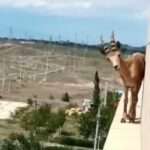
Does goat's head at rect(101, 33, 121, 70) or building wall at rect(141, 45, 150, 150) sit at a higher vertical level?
goat's head at rect(101, 33, 121, 70)

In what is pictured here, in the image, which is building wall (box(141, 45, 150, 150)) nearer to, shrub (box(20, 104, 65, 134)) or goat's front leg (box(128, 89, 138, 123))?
goat's front leg (box(128, 89, 138, 123))

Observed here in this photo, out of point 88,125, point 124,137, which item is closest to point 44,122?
point 88,125

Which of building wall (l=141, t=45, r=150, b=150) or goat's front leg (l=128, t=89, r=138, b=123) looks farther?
goat's front leg (l=128, t=89, r=138, b=123)

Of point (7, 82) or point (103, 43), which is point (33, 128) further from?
point (7, 82)

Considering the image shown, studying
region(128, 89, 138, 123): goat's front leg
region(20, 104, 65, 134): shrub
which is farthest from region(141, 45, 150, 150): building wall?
region(20, 104, 65, 134): shrub

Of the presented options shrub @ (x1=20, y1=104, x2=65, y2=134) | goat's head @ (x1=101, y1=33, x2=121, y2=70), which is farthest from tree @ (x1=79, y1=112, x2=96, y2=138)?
goat's head @ (x1=101, y1=33, x2=121, y2=70)

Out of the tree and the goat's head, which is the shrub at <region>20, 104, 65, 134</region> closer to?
the tree

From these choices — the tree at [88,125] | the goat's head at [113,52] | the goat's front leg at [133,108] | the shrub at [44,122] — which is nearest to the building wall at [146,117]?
the goat's head at [113,52]

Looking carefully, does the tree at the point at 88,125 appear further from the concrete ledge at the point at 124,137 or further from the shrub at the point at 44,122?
the concrete ledge at the point at 124,137

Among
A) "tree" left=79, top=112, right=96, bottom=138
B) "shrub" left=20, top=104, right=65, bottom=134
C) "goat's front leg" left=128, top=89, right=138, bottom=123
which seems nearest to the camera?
"goat's front leg" left=128, top=89, right=138, bottom=123

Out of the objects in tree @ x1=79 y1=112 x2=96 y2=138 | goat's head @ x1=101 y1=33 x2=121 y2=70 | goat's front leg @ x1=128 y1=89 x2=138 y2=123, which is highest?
goat's head @ x1=101 y1=33 x2=121 y2=70

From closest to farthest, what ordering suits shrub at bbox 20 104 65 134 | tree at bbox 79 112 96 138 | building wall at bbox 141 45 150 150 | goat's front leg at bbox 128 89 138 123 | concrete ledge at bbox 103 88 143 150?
1. building wall at bbox 141 45 150 150
2. concrete ledge at bbox 103 88 143 150
3. goat's front leg at bbox 128 89 138 123
4. tree at bbox 79 112 96 138
5. shrub at bbox 20 104 65 134

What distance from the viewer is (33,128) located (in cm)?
2994

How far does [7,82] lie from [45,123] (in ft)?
126
